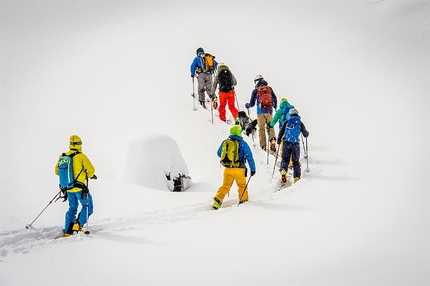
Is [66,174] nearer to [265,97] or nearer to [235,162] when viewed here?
[235,162]

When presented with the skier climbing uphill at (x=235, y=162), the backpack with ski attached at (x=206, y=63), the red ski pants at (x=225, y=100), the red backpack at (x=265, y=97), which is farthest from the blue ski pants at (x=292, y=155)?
the backpack with ski attached at (x=206, y=63)

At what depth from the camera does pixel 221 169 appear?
9461 mm

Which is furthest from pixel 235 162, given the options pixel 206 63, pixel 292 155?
pixel 206 63

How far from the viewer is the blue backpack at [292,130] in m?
8.22

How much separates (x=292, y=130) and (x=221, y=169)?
7.99ft

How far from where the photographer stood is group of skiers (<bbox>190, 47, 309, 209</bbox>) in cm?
678

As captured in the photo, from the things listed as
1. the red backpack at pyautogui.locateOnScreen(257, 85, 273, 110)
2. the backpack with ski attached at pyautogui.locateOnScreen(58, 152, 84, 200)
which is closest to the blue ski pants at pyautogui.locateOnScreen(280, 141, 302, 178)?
the red backpack at pyautogui.locateOnScreen(257, 85, 273, 110)

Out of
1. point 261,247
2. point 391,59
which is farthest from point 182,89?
point 261,247

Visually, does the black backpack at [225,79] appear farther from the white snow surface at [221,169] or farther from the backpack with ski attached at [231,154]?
the backpack with ski attached at [231,154]

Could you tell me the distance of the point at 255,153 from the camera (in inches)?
404

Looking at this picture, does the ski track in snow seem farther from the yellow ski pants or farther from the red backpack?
the red backpack

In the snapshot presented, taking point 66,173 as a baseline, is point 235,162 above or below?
below

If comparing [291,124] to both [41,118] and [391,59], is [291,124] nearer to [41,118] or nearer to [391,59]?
[391,59]

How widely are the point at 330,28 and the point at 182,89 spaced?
14492mm
